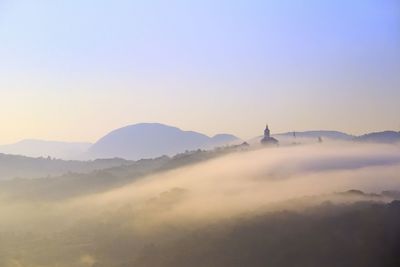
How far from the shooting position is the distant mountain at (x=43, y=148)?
8497mm

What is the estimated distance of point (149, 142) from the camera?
895 cm

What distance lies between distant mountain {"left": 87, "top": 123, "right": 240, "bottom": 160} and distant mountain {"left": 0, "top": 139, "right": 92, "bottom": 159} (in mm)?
243

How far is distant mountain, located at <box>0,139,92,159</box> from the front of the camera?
27.9 feet

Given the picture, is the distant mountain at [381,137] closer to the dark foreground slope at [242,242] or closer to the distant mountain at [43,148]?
the dark foreground slope at [242,242]

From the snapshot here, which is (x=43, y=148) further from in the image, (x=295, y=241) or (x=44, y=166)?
(x=295, y=241)

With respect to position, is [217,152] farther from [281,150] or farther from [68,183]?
[68,183]

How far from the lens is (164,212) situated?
814 cm

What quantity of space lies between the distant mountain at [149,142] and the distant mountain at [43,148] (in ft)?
0.80

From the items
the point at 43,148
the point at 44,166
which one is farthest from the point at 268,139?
the point at 44,166

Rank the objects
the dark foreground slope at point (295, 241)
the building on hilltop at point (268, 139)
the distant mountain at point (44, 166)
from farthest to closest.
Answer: the distant mountain at point (44, 166) < the building on hilltop at point (268, 139) < the dark foreground slope at point (295, 241)

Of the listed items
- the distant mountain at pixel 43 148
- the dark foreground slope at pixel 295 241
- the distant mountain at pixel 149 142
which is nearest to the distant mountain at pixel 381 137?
the dark foreground slope at pixel 295 241

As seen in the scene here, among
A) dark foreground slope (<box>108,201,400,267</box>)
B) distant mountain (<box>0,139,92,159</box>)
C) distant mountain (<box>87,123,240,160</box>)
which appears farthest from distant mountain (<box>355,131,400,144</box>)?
distant mountain (<box>0,139,92,159</box>)

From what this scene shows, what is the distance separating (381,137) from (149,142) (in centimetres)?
354

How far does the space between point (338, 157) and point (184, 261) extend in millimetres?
2485
